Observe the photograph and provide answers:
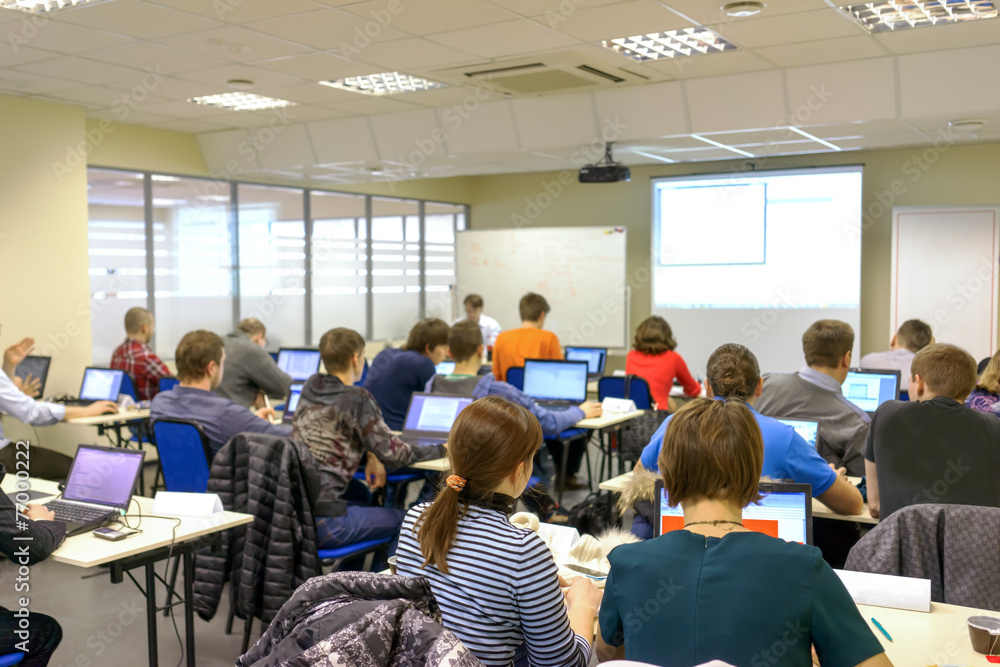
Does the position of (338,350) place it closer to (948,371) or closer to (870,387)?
(948,371)

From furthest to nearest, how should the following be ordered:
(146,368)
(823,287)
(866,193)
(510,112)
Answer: (866,193) → (823,287) → (510,112) → (146,368)

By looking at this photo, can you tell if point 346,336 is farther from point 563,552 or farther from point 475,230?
point 475,230

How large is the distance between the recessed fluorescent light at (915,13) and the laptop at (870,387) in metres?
1.88

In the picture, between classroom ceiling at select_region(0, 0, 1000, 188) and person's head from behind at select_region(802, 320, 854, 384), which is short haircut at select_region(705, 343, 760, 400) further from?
classroom ceiling at select_region(0, 0, 1000, 188)

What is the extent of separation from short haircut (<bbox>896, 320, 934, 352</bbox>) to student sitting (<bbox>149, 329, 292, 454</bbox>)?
3.75m

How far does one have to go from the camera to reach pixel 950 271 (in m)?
7.64

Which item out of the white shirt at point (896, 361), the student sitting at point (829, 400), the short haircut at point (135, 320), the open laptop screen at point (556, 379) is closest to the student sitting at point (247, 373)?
the short haircut at point (135, 320)

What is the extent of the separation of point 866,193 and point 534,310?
3949mm

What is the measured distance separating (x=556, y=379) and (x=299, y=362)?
2.08 meters

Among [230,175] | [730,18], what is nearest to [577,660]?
[730,18]

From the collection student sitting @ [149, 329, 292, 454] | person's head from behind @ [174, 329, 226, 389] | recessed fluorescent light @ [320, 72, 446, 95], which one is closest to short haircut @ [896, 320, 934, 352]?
recessed fluorescent light @ [320, 72, 446, 95]

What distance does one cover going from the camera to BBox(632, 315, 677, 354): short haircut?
19.5 ft

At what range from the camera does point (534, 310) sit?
6.54 meters

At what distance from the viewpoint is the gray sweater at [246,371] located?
17.4 feet
